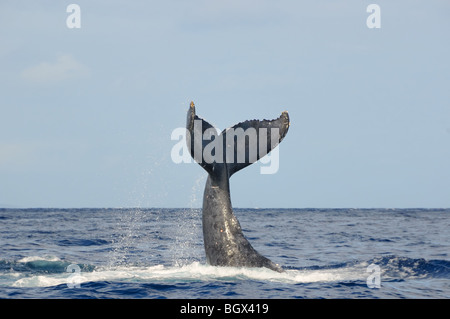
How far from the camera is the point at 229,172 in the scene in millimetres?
11617

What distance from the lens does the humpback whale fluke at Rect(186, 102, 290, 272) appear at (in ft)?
37.2

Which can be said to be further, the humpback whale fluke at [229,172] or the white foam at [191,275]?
Answer: the white foam at [191,275]

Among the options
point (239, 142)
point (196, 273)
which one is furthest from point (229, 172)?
point (196, 273)

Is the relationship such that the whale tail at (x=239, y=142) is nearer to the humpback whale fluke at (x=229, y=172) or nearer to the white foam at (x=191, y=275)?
the humpback whale fluke at (x=229, y=172)

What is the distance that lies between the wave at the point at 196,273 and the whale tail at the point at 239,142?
2.03 meters

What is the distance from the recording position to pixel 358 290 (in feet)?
36.5

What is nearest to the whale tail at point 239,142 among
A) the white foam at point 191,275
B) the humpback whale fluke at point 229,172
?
the humpback whale fluke at point 229,172

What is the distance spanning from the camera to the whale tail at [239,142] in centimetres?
1116

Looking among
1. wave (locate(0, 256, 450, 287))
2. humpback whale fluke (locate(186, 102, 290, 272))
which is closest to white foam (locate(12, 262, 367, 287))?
wave (locate(0, 256, 450, 287))

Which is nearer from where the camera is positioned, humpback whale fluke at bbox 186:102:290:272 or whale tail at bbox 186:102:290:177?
whale tail at bbox 186:102:290:177

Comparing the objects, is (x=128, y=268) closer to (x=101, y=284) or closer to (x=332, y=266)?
(x=101, y=284)

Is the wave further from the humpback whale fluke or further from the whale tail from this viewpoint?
the whale tail
